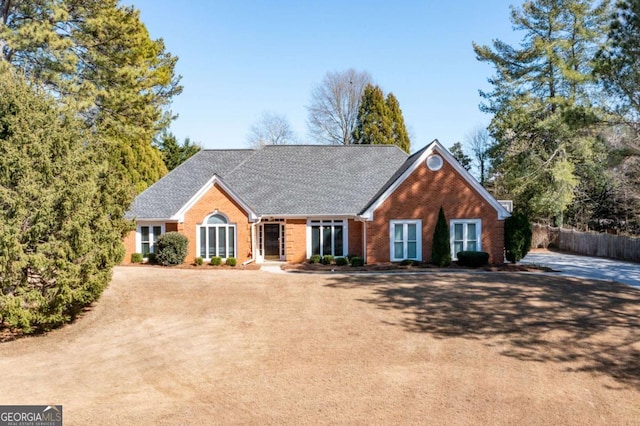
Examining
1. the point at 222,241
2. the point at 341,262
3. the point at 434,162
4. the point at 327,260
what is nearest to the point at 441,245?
the point at 434,162

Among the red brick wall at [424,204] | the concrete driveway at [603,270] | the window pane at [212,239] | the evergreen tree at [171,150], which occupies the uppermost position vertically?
the evergreen tree at [171,150]

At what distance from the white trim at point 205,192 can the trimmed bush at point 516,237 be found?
45.3 ft

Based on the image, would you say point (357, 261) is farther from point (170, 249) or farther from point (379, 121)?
point (379, 121)

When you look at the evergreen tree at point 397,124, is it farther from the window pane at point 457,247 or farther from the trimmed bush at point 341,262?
the trimmed bush at point 341,262

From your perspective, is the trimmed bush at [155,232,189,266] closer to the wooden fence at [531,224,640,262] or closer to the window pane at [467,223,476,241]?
the window pane at [467,223,476,241]

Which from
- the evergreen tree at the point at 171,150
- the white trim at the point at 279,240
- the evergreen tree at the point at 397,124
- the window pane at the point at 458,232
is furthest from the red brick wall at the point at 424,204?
the evergreen tree at the point at 171,150

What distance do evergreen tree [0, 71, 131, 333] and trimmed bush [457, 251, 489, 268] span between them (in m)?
16.5

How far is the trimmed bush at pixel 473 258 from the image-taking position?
73.4 feet

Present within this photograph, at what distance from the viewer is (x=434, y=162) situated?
77.8ft

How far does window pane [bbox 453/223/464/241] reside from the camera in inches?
952

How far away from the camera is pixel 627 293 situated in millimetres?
16812

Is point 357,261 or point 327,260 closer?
point 357,261

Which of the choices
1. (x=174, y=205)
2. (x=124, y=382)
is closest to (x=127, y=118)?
(x=174, y=205)

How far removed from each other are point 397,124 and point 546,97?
2125 cm
